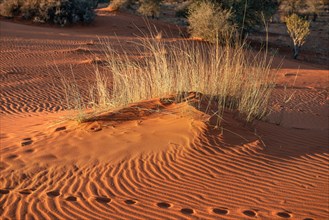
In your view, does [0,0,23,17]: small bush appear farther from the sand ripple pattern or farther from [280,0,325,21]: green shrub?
[280,0,325,21]: green shrub

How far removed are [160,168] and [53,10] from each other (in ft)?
73.9

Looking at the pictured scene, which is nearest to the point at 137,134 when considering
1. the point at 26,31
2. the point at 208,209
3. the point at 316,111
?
the point at 208,209

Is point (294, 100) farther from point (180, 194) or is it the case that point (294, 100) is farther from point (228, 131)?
point (180, 194)

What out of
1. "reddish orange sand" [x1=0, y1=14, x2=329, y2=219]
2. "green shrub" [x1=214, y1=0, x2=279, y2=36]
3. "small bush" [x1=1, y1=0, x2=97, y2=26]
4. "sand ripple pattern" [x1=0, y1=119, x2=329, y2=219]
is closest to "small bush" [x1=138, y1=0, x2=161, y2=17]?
"small bush" [x1=1, y1=0, x2=97, y2=26]

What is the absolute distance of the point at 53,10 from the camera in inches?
1013

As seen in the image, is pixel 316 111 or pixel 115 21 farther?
pixel 115 21

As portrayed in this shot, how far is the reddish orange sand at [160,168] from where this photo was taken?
4.33 metres

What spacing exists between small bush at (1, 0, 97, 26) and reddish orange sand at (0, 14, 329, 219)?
717 inches

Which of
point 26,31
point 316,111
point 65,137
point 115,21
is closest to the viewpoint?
point 65,137

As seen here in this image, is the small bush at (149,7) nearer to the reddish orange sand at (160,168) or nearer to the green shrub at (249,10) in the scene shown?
the green shrub at (249,10)

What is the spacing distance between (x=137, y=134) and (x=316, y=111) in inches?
261

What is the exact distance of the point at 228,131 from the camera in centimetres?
647

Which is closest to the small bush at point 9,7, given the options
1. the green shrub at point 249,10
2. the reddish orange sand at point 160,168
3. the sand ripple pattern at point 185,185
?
the green shrub at point 249,10

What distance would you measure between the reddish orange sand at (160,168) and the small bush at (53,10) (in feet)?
59.8
